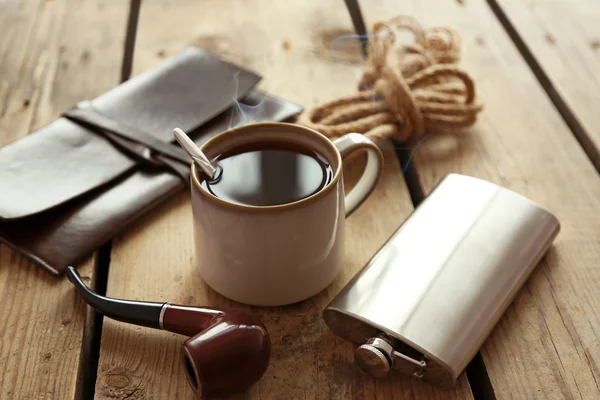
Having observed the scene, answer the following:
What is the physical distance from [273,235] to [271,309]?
0.10 meters

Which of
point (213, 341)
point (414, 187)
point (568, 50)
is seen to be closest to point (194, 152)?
point (213, 341)

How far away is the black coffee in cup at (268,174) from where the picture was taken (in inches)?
24.5

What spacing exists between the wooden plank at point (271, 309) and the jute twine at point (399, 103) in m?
0.04

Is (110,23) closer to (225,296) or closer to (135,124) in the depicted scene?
(135,124)

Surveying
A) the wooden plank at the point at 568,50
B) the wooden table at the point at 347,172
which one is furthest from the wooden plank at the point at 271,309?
the wooden plank at the point at 568,50

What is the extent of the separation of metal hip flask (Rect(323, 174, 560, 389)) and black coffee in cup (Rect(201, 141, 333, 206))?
97 mm

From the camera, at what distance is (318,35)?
3.70ft

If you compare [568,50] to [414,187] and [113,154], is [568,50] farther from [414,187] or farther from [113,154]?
[113,154]

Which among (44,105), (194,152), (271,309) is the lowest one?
(44,105)

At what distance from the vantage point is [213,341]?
54 cm

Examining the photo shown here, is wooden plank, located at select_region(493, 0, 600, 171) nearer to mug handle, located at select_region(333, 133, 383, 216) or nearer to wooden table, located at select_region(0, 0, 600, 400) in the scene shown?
wooden table, located at select_region(0, 0, 600, 400)

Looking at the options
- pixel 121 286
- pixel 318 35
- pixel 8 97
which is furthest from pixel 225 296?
pixel 318 35

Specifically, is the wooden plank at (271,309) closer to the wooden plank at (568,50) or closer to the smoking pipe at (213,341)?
the smoking pipe at (213,341)

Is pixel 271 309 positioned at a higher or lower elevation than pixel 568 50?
lower
